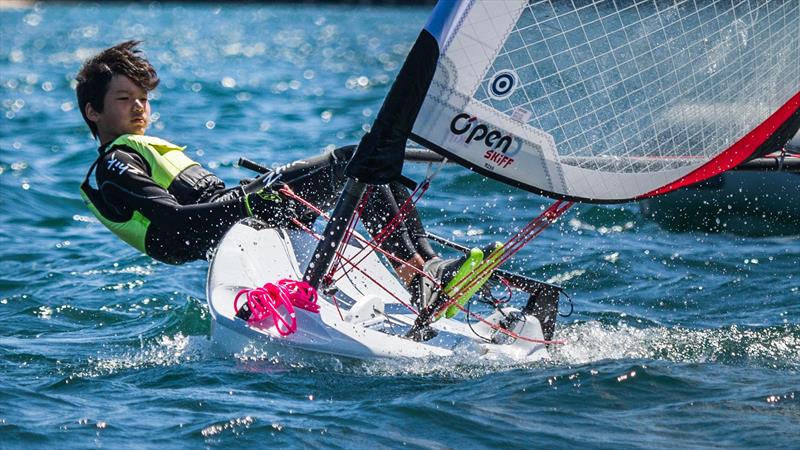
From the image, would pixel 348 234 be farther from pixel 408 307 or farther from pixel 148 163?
pixel 148 163

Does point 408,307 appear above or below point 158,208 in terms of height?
below

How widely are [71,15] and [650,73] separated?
3954 centimetres

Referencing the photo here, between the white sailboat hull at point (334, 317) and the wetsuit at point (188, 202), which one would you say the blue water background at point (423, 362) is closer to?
the white sailboat hull at point (334, 317)

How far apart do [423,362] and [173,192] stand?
4.34 ft

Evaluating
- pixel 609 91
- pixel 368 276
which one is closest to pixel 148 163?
pixel 368 276

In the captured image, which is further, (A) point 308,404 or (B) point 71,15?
(B) point 71,15

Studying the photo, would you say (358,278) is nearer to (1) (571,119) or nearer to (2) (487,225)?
(1) (571,119)

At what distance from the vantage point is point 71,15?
41.4m

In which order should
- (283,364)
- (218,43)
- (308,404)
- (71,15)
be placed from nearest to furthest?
(308,404) → (283,364) → (218,43) → (71,15)

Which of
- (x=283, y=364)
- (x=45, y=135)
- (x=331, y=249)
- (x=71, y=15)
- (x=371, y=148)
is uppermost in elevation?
(x=371, y=148)

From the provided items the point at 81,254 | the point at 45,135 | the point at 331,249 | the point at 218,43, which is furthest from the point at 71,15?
the point at 331,249

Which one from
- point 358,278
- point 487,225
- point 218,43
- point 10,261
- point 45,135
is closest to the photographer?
point 358,278

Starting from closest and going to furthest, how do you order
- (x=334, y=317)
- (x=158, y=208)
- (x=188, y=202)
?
(x=334, y=317) < (x=158, y=208) < (x=188, y=202)

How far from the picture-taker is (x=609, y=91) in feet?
13.8
